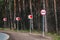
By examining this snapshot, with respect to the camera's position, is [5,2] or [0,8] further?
[0,8]

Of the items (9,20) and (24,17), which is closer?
(24,17)

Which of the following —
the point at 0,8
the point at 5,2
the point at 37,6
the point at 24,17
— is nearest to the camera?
the point at 37,6

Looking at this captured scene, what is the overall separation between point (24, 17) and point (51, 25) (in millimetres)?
11498

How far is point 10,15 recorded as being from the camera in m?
54.1

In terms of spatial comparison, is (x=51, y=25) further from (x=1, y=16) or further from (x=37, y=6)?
(x=1, y=16)

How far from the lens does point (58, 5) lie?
40688mm

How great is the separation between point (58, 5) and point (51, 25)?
11.7ft

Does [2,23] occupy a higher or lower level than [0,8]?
lower

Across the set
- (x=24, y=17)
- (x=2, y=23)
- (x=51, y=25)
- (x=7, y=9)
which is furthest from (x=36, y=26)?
(x=2, y=23)

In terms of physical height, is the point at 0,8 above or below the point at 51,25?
above

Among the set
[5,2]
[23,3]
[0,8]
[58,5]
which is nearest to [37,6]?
[23,3]

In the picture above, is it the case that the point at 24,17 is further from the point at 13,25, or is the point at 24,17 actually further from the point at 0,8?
the point at 0,8

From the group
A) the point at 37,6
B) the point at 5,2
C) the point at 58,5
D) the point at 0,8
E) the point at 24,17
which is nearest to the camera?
the point at 58,5

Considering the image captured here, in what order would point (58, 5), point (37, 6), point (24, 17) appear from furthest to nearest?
1. point (24, 17)
2. point (37, 6)
3. point (58, 5)
